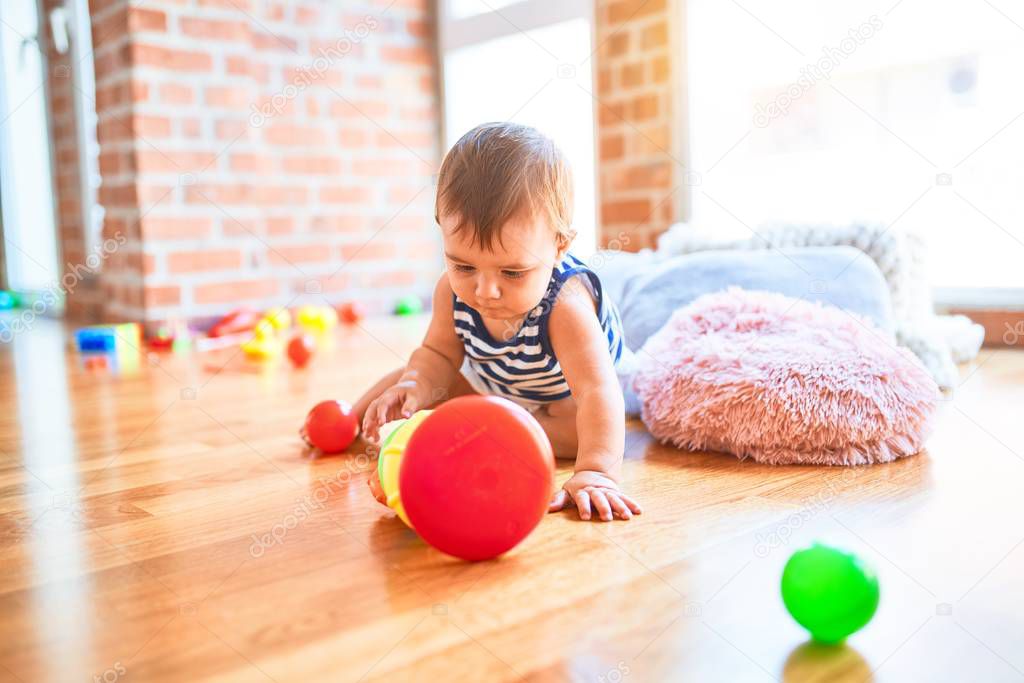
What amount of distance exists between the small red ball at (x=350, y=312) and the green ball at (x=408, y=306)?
0.14 m

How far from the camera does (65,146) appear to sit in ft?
11.0

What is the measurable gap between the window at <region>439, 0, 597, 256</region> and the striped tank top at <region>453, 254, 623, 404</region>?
4.88 feet

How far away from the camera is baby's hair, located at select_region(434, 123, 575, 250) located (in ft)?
3.28

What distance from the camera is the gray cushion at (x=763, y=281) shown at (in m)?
1.60

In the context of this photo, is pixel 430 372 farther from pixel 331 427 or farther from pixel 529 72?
pixel 529 72

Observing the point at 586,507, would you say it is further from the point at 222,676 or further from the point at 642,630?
the point at 222,676

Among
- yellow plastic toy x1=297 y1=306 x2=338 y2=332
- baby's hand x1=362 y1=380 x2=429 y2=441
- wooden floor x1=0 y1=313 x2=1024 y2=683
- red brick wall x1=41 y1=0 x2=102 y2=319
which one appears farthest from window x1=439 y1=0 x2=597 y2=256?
wooden floor x1=0 y1=313 x2=1024 y2=683

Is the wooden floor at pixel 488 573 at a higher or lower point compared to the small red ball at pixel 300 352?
lower

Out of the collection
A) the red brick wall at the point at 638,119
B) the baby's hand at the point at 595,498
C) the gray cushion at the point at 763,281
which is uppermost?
the red brick wall at the point at 638,119

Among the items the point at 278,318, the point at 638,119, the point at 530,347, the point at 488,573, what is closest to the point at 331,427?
the point at 530,347

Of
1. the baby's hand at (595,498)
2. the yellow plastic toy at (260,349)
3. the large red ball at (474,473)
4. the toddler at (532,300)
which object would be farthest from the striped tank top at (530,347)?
the yellow plastic toy at (260,349)

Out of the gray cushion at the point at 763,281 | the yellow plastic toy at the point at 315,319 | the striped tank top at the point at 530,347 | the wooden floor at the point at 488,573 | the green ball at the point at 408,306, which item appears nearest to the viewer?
the wooden floor at the point at 488,573

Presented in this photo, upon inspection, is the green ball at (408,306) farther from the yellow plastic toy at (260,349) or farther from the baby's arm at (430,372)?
the baby's arm at (430,372)

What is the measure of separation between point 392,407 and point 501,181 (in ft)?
1.27
